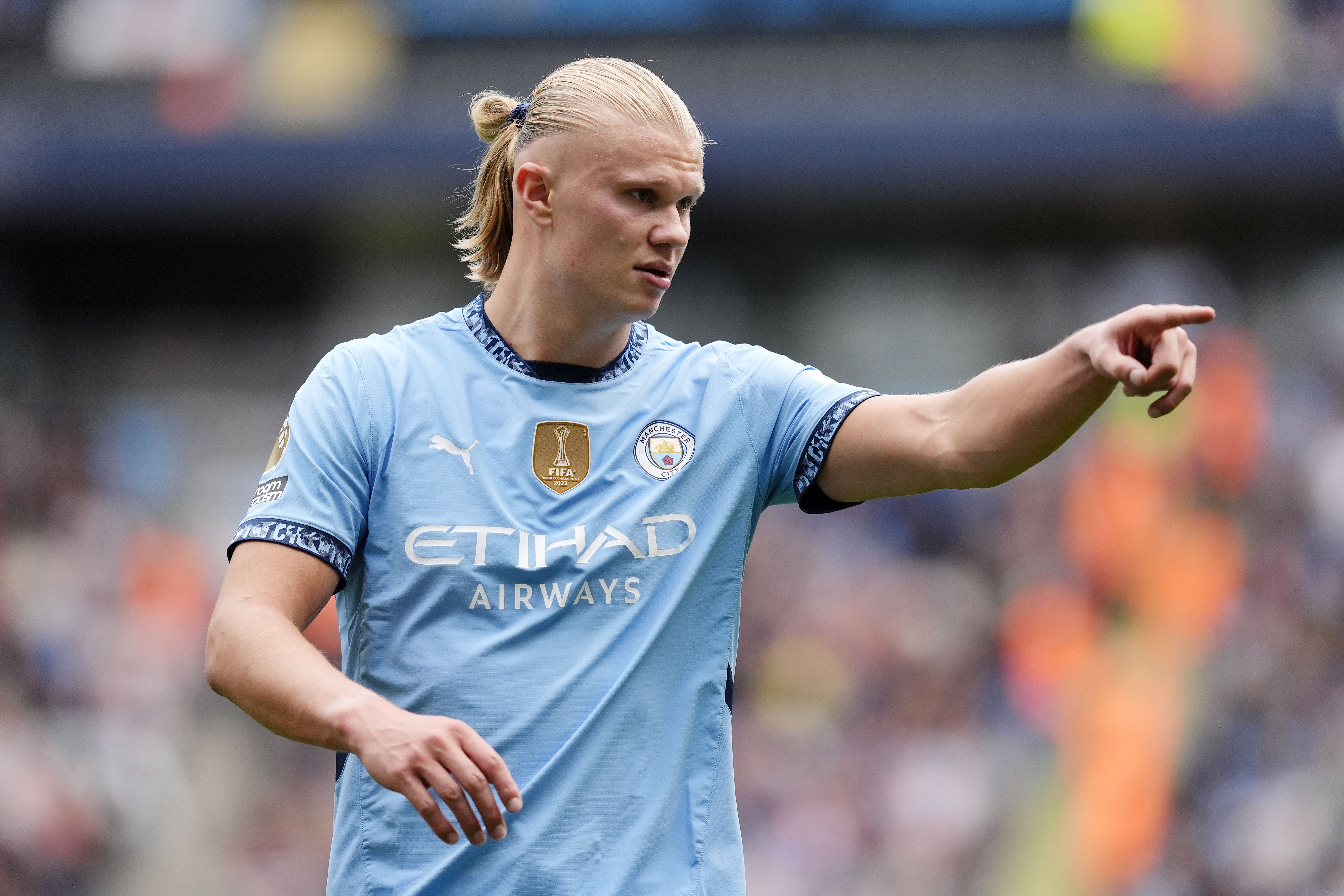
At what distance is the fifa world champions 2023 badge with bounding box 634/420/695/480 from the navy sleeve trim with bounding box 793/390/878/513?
22 cm

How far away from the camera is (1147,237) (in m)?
17.2

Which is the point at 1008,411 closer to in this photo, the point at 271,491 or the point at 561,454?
the point at 561,454

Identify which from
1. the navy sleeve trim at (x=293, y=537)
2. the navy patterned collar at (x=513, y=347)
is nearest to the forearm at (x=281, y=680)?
the navy sleeve trim at (x=293, y=537)

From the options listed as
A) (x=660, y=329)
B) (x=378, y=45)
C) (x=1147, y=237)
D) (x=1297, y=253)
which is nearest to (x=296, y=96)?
(x=378, y=45)

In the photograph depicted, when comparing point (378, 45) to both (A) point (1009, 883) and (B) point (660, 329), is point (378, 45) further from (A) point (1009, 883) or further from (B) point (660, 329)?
(A) point (1009, 883)

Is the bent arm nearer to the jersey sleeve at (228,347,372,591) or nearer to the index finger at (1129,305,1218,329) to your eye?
the jersey sleeve at (228,347,372,591)

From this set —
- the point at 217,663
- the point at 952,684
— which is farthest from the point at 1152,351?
the point at 952,684

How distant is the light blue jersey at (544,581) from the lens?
300cm

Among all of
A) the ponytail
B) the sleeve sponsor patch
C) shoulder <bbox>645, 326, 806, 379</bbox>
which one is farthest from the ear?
the sleeve sponsor patch

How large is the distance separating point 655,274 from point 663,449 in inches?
13.4

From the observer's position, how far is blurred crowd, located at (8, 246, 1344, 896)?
33.1ft

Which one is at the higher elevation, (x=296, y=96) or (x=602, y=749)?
(x=296, y=96)

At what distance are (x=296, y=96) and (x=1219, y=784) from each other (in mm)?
10918

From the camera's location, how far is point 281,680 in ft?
8.83
